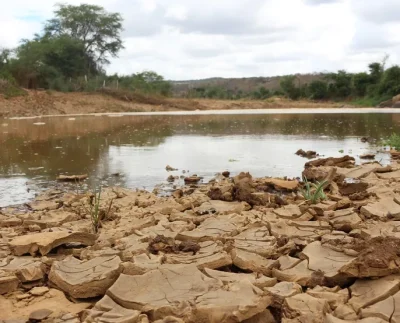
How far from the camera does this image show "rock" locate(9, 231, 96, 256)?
14.1 ft

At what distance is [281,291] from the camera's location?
10.5 feet

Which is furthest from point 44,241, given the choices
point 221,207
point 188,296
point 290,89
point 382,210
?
point 290,89

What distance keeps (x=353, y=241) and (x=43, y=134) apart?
596 inches

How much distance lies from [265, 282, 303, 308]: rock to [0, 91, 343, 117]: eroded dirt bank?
28016mm

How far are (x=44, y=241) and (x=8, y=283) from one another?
83 centimetres

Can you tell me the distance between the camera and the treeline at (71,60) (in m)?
37.5

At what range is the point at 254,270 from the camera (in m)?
3.68

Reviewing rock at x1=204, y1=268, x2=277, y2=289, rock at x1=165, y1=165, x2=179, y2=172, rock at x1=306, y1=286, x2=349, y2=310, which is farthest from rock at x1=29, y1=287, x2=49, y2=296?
rock at x1=165, y1=165, x2=179, y2=172

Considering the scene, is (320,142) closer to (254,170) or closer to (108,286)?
(254,170)

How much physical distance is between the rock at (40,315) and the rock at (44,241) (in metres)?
1.16

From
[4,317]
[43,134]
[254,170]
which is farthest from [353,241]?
[43,134]

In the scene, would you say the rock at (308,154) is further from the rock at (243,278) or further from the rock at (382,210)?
the rock at (243,278)

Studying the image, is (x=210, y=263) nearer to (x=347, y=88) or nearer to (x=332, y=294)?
(x=332, y=294)

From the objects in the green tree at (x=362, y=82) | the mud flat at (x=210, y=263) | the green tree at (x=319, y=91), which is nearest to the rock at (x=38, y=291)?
the mud flat at (x=210, y=263)
